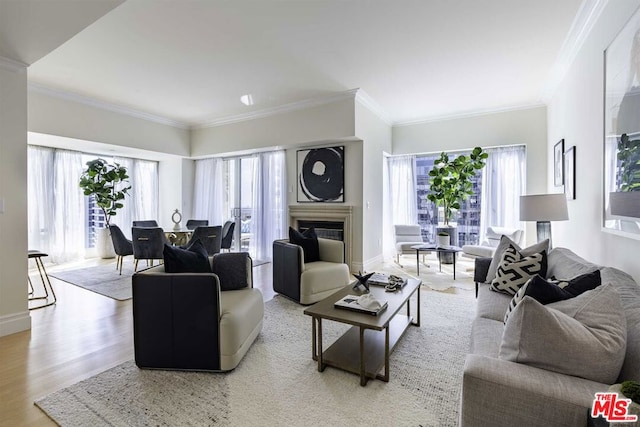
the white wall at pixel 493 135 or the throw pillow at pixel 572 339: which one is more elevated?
the white wall at pixel 493 135

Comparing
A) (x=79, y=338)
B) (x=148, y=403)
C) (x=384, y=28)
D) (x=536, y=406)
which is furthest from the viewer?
(x=384, y=28)

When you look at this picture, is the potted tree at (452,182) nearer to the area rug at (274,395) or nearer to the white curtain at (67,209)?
the area rug at (274,395)

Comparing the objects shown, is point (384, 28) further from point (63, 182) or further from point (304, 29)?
point (63, 182)

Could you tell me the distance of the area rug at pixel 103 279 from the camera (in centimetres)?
411

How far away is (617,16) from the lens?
2178 millimetres

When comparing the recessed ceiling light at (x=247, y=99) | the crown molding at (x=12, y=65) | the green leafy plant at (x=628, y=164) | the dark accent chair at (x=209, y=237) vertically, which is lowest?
the dark accent chair at (x=209, y=237)

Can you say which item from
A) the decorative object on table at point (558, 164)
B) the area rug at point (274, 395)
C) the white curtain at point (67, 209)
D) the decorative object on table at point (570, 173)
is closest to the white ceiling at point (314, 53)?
the decorative object on table at point (558, 164)

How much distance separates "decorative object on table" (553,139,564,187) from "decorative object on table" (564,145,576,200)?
27 centimetres

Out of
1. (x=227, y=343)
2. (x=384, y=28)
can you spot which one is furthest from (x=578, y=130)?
(x=227, y=343)

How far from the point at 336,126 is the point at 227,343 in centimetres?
385

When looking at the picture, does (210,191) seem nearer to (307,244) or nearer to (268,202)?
(268,202)

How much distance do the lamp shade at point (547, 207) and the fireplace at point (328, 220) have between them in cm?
265

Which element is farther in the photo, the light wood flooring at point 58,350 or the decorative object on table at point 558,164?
the decorative object on table at point 558,164

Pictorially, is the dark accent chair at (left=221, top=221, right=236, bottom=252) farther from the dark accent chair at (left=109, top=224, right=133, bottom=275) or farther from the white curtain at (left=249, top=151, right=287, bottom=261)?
the dark accent chair at (left=109, top=224, right=133, bottom=275)
